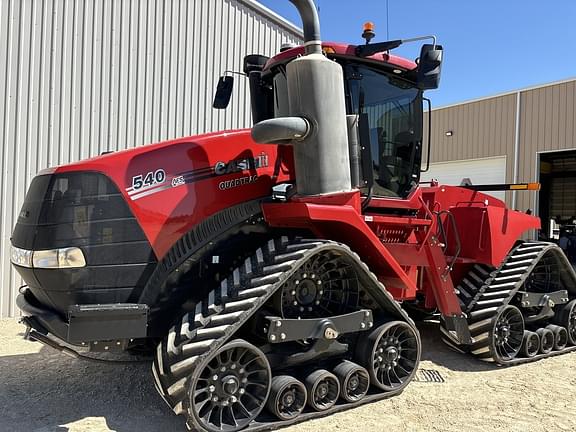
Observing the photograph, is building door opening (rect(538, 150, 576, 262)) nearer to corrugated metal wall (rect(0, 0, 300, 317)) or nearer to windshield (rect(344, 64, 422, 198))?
corrugated metal wall (rect(0, 0, 300, 317))

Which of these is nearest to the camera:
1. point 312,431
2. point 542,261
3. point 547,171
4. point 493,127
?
point 312,431

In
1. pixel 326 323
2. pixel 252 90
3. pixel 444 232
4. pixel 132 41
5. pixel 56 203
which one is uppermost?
pixel 132 41

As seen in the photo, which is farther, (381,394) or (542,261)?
(542,261)

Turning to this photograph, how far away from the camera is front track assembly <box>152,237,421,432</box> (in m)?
3.16

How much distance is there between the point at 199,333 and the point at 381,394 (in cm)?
163

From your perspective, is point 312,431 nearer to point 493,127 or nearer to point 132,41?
point 132,41

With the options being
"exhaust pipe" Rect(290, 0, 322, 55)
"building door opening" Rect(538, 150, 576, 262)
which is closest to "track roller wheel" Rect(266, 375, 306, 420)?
"exhaust pipe" Rect(290, 0, 322, 55)

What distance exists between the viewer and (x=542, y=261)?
587 cm

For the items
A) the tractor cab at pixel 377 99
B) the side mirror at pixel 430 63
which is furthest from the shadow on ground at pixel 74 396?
the side mirror at pixel 430 63

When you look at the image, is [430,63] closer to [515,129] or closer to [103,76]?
[103,76]

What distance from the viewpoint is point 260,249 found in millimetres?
3650

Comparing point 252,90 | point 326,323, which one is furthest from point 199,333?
point 252,90

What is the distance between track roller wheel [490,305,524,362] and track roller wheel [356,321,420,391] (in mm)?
1185

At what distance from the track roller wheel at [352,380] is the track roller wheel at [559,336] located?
2853 mm
